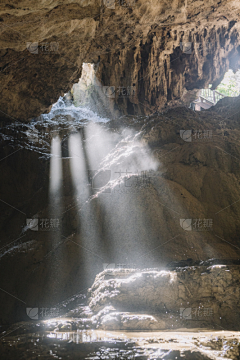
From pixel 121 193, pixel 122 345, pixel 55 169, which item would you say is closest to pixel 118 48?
pixel 55 169

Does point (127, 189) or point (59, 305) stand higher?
point (127, 189)

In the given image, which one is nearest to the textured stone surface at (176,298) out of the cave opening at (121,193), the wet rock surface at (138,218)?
the cave opening at (121,193)

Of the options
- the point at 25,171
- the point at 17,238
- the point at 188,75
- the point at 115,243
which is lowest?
the point at 115,243

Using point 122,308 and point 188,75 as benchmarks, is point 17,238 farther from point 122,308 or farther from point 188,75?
point 188,75

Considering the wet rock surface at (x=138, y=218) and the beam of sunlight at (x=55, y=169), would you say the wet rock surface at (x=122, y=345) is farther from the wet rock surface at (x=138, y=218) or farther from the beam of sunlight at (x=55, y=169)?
the beam of sunlight at (x=55, y=169)

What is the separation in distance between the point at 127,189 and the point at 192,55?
9.66 metres

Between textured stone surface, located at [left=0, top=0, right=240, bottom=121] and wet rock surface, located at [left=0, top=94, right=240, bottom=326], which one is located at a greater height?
textured stone surface, located at [left=0, top=0, right=240, bottom=121]

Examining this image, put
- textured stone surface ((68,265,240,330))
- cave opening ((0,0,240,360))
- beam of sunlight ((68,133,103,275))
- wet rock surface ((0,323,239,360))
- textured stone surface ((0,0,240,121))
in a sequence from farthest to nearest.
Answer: textured stone surface ((0,0,240,121)) → beam of sunlight ((68,133,103,275)) → textured stone surface ((68,265,240,330)) → cave opening ((0,0,240,360)) → wet rock surface ((0,323,239,360))

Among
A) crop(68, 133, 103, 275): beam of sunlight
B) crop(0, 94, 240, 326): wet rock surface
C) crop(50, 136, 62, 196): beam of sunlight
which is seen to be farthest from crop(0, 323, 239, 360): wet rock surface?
crop(50, 136, 62, 196): beam of sunlight

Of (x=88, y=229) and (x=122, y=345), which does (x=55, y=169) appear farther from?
(x=122, y=345)

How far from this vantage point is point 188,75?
1353 centimetres

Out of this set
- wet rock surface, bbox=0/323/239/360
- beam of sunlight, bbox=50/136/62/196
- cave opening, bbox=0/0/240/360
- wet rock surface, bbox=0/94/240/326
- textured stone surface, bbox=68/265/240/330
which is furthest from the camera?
beam of sunlight, bbox=50/136/62/196

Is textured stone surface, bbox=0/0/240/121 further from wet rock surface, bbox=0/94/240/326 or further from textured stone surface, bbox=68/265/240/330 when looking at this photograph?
textured stone surface, bbox=68/265/240/330

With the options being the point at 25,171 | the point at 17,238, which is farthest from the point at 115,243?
the point at 25,171
